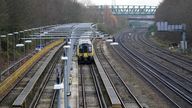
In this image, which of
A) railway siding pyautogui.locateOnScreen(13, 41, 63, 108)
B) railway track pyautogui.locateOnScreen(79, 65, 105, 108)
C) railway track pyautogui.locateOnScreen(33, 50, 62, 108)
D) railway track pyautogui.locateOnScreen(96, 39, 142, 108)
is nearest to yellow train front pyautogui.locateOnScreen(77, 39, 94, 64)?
railway track pyautogui.locateOnScreen(79, 65, 105, 108)

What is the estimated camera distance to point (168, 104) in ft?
95.9

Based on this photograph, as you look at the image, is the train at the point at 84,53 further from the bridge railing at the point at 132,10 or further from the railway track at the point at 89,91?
the bridge railing at the point at 132,10

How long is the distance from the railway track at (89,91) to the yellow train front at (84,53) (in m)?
4.69

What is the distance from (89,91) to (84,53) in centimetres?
1882

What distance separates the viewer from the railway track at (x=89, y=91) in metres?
28.9

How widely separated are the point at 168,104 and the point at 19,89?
10.8m

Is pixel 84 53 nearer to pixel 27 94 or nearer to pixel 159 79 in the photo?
pixel 159 79

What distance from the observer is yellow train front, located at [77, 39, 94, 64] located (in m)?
52.5

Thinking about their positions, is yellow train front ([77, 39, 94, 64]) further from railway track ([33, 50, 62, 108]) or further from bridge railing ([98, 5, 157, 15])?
bridge railing ([98, 5, 157, 15])

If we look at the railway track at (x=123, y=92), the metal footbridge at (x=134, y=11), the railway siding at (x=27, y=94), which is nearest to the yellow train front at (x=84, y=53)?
the railway track at (x=123, y=92)

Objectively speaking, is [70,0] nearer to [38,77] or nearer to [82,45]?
[82,45]

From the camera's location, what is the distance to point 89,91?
34.0 meters

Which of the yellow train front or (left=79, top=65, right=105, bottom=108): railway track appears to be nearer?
(left=79, top=65, right=105, bottom=108): railway track

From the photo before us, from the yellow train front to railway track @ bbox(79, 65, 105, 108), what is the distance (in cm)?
469
